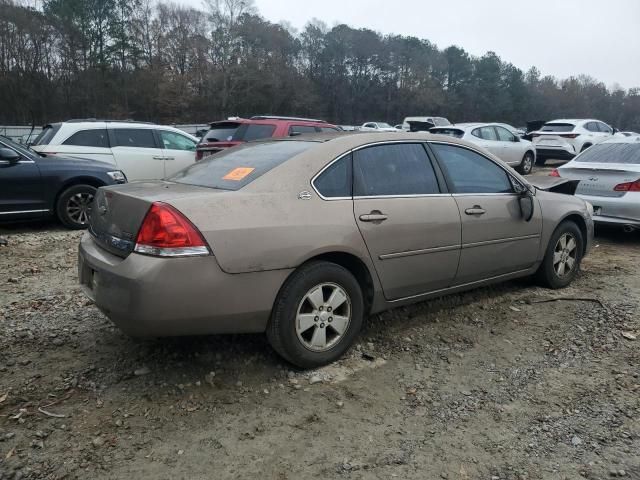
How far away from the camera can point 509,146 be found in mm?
15094

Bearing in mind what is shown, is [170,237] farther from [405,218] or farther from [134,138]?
[134,138]

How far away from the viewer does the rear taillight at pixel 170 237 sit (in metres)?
2.78

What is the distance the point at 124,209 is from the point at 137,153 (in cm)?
715

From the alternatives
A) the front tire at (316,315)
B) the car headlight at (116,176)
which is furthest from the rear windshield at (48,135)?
the front tire at (316,315)

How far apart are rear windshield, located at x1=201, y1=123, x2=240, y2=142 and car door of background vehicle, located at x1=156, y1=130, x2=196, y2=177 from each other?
16.2 inches

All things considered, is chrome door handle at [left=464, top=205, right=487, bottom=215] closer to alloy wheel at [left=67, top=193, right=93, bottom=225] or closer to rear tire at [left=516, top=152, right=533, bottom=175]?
alloy wheel at [left=67, top=193, right=93, bottom=225]

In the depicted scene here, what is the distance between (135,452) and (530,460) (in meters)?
1.89

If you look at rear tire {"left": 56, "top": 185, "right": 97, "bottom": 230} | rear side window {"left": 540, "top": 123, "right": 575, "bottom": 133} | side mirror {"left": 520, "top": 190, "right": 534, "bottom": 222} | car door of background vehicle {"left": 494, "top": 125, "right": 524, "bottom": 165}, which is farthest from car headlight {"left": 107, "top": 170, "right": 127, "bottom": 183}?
rear side window {"left": 540, "top": 123, "right": 575, "bottom": 133}

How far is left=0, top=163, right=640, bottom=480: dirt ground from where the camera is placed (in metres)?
2.47

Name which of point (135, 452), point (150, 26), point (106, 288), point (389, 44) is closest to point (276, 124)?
point (106, 288)

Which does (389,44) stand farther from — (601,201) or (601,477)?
(601,477)

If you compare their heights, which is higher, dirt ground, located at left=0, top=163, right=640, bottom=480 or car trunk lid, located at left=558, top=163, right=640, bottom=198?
car trunk lid, located at left=558, top=163, right=640, bottom=198

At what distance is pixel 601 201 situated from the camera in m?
6.87

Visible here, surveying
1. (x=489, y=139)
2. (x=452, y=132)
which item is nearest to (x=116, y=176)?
(x=452, y=132)
